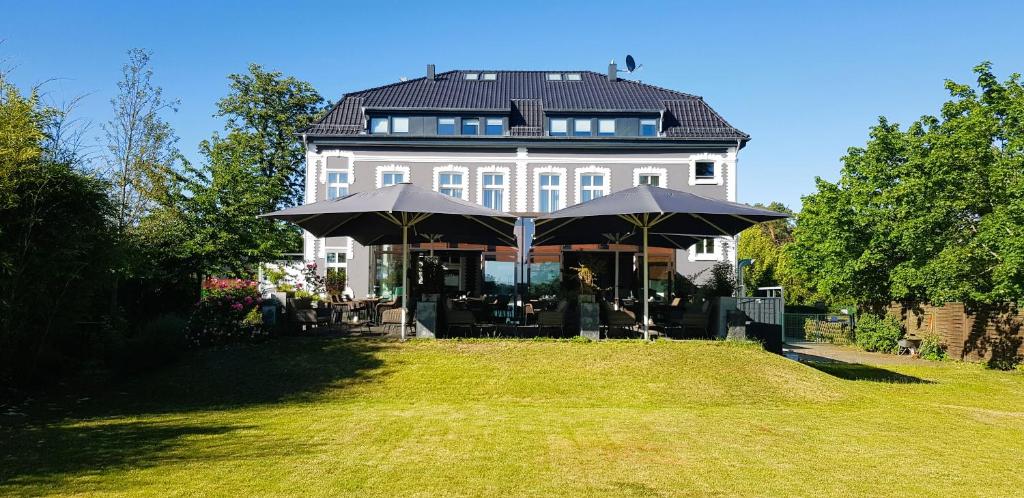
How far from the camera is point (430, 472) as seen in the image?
5.52m

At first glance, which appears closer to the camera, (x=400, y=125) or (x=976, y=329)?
(x=976, y=329)

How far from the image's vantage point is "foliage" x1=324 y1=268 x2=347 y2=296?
23.5 m

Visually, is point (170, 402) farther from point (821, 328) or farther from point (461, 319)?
point (821, 328)

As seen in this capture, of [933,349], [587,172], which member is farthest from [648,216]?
[587,172]

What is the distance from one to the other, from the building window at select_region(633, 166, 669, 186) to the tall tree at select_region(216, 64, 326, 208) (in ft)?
67.0

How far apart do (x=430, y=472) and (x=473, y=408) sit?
2.99m

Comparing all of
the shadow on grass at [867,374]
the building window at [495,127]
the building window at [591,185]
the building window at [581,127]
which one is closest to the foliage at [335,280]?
the building window at [495,127]

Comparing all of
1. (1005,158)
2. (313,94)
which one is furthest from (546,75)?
(1005,158)

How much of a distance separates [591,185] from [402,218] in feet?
49.1

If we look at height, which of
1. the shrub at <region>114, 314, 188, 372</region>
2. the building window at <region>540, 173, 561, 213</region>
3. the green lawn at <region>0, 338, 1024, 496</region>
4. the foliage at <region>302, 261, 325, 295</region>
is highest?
the building window at <region>540, 173, 561, 213</region>

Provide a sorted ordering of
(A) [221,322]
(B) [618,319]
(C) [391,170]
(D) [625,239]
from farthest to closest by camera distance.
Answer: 1. (C) [391,170]
2. (D) [625,239]
3. (B) [618,319]
4. (A) [221,322]

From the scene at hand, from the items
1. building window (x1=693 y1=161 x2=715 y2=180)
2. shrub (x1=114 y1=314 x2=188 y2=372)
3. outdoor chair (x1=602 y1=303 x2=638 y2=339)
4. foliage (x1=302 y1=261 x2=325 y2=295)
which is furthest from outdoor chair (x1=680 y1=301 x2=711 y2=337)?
building window (x1=693 y1=161 x2=715 y2=180)

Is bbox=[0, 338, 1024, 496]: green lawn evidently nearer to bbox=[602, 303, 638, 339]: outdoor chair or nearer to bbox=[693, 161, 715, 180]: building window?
bbox=[602, 303, 638, 339]: outdoor chair

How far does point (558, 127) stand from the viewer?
26703 mm
